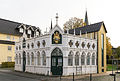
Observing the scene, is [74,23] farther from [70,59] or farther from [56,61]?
[56,61]

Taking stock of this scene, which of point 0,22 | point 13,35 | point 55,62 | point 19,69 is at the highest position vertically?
point 0,22

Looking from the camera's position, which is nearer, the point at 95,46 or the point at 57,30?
the point at 57,30

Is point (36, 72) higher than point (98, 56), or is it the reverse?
point (98, 56)

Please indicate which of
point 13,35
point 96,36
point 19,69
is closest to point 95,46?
point 96,36

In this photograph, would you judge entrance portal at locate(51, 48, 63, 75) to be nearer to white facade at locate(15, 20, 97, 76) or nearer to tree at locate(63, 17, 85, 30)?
white facade at locate(15, 20, 97, 76)

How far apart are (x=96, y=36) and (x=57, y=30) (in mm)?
8073

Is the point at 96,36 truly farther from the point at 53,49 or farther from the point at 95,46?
the point at 53,49

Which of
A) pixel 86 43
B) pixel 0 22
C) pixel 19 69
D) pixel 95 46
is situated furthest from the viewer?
pixel 0 22

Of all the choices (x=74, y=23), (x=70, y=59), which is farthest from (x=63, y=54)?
(x=74, y=23)

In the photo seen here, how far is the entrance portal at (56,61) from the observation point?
19.9 m

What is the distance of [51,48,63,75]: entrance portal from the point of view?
19922mm

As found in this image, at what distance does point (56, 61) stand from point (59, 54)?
1025mm

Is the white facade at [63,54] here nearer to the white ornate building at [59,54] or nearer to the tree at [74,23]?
the white ornate building at [59,54]

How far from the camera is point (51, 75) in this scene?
1978cm
